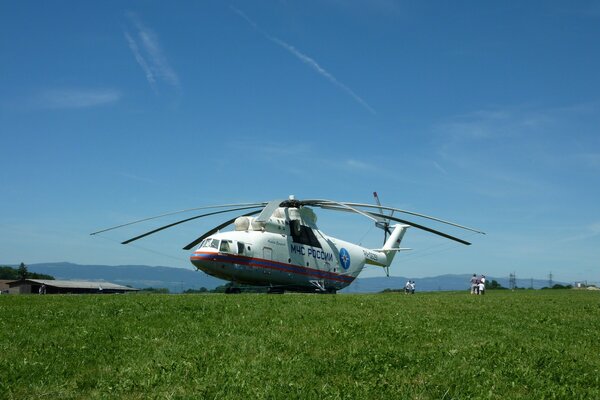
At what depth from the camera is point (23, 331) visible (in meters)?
12.6

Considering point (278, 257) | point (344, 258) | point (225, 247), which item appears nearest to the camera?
point (225, 247)

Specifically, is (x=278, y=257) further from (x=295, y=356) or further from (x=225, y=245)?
(x=295, y=356)

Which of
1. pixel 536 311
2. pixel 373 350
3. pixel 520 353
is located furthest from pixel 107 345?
pixel 536 311

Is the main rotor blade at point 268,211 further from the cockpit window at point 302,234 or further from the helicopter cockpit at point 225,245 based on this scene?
the cockpit window at point 302,234

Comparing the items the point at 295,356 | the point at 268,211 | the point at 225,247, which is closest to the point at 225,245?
the point at 225,247

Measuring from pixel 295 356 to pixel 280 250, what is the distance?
29413 millimetres

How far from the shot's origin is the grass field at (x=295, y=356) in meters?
8.54

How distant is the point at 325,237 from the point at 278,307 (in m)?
27.6

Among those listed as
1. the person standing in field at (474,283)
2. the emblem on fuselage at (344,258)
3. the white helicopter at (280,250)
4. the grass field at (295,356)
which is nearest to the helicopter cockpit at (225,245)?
the white helicopter at (280,250)

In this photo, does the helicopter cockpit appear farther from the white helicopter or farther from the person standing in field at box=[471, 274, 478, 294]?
the person standing in field at box=[471, 274, 478, 294]

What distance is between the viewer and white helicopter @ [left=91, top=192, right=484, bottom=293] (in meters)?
36.6

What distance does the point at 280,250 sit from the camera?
1554 inches

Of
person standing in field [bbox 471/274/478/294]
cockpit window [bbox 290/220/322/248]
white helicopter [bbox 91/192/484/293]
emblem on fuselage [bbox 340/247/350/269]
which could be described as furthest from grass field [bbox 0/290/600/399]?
emblem on fuselage [bbox 340/247/350/269]

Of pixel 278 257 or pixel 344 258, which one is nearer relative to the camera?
pixel 278 257
